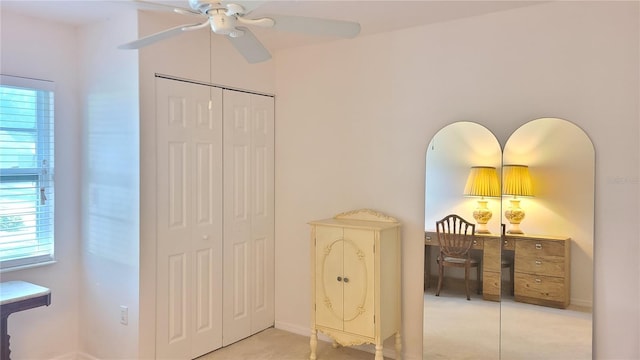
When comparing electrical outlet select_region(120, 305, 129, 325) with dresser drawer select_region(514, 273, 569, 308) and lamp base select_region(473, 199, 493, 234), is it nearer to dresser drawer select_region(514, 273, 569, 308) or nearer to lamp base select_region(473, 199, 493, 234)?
lamp base select_region(473, 199, 493, 234)

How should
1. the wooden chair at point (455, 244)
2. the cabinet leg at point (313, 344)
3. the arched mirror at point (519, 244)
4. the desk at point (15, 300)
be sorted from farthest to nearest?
the cabinet leg at point (313, 344) < the wooden chair at point (455, 244) < the arched mirror at point (519, 244) < the desk at point (15, 300)

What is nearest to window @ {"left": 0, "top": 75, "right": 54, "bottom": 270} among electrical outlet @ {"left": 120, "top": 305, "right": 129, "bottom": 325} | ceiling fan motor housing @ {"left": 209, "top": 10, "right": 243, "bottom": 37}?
electrical outlet @ {"left": 120, "top": 305, "right": 129, "bottom": 325}

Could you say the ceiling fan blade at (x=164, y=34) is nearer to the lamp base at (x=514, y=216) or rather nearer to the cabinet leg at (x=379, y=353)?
the lamp base at (x=514, y=216)

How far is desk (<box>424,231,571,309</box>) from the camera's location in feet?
9.27

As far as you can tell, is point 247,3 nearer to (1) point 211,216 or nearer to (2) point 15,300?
(1) point 211,216

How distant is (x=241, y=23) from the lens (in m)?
1.88

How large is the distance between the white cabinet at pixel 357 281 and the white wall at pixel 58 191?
5.81 ft

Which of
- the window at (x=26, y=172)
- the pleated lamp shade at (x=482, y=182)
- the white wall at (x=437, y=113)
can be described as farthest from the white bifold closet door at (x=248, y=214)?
the pleated lamp shade at (x=482, y=182)

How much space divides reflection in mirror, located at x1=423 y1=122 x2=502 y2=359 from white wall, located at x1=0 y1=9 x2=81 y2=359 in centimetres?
256

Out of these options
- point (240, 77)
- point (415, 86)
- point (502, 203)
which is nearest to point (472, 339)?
point (502, 203)

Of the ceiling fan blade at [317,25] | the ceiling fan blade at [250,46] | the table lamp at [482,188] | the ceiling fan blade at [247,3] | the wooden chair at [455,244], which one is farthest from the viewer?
the wooden chair at [455,244]

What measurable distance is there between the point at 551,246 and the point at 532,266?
17 cm

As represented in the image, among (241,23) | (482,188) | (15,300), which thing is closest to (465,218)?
(482,188)

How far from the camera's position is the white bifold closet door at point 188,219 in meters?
3.18
